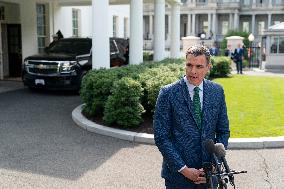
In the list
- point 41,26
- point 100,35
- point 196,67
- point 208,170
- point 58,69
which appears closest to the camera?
point 208,170

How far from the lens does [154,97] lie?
8.09 m

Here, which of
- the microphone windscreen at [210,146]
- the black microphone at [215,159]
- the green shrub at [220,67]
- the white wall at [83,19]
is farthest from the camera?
the green shrub at [220,67]

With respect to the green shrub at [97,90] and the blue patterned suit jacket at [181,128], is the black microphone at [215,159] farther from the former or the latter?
the green shrub at [97,90]

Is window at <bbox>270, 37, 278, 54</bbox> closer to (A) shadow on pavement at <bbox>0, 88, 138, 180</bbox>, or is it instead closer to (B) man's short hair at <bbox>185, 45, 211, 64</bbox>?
(A) shadow on pavement at <bbox>0, 88, 138, 180</bbox>

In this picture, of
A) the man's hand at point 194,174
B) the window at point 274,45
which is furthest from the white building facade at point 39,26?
the window at point 274,45

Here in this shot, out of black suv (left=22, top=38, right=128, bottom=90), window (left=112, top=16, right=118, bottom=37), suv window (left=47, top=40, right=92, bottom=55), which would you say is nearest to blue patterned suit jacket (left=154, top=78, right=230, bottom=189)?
black suv (left=22, top=38, right=128, bottom=90)

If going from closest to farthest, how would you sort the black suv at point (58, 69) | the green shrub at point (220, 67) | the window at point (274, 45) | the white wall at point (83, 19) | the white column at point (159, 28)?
1. the black suv at point (58, 69)
2. the white column at point (159, 28)
3. the white wall at point (83, 19)
4. the green shrub at point (220, 67)
5. the window at point (274, 45)

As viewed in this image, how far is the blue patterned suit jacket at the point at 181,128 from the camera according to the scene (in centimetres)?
275

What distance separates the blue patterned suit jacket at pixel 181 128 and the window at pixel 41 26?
16.0 m

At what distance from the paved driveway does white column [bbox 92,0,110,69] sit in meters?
2.01

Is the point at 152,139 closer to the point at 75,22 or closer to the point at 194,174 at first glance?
the point at 194,174

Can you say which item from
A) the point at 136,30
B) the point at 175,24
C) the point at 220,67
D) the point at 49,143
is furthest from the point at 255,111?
the point at 175,24

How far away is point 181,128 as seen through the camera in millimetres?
2771

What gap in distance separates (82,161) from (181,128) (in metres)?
3.60
